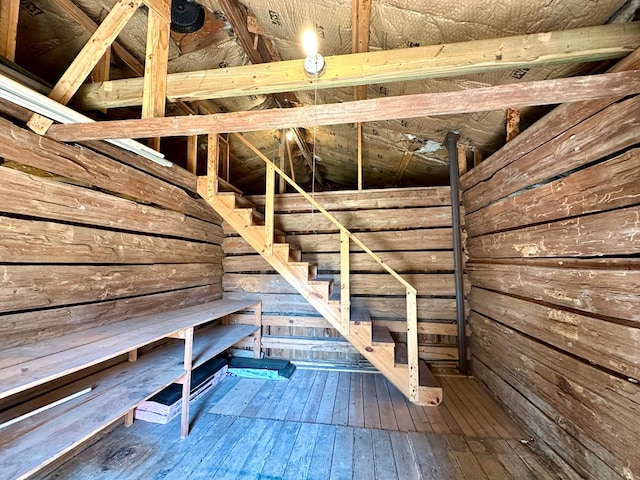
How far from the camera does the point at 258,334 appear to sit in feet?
12.8

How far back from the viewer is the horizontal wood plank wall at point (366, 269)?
366 centimetres

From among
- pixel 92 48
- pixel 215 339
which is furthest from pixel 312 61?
pixel 215 339

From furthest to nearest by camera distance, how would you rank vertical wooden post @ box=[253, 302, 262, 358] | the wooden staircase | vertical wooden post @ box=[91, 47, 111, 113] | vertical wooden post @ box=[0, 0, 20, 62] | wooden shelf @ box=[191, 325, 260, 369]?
vertical wooden post @ box=[253, 302, 262, 358] → the wooden staircase → wooden shelf @ box=[191, 325, 260, 369] → vertical wooden post @ box=[91, 47, 111, 113] → vertical wooden post @ box=[0, 0, 20, 62]

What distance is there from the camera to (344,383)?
10.9ft

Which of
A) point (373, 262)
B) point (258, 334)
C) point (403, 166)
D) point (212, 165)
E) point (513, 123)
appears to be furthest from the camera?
point (403, 166)

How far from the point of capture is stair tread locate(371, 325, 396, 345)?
291 centimetres

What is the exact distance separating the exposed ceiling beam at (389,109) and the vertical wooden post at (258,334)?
2.71 metres

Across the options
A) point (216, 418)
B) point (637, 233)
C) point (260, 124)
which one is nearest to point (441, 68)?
point (260, 124)

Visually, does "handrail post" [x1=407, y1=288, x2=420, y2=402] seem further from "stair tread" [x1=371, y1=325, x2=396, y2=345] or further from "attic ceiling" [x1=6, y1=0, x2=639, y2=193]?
"attic ceiling" [x1=6, y1=0, x2=639, y2=193]

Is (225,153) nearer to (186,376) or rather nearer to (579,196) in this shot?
→ (186,376)

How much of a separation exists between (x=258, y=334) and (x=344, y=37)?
3.56 meters

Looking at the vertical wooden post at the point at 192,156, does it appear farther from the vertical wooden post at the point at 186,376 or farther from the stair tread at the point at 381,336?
the stair tread at the point at 381,336

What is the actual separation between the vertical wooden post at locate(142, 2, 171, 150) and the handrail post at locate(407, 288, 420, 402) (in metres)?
2.60

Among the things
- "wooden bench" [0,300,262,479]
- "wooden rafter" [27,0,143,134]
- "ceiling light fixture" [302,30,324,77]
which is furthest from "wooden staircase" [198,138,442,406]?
"wooden rafter" [27,0,143,134]
